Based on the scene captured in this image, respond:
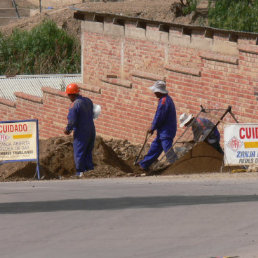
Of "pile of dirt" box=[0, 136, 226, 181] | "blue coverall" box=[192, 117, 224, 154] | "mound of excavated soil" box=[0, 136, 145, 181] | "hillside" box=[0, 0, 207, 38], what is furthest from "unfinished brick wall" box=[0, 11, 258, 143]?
"hillside" box=[0, 0, 207, 38]

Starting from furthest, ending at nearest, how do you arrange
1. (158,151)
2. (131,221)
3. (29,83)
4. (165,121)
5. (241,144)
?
1. (29,83)
2. (158,151)
3. (165,121)
4. (241,144)
5. (131,221)

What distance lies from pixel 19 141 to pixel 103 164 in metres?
2.21

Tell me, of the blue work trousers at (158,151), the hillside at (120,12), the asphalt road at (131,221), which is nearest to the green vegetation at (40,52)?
the hillside at (120,12)

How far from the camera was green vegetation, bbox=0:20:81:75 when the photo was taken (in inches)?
1398

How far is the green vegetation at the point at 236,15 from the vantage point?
2766 cm

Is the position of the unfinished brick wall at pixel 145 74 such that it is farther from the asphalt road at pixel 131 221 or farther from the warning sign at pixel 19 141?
the asphalt road at pixel 131 221

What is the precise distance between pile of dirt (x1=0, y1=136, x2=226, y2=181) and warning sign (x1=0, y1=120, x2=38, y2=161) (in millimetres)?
515

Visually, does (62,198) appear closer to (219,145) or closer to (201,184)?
(201,184)

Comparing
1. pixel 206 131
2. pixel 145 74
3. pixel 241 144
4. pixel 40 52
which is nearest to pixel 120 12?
pixel 40 52

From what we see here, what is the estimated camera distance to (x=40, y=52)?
36188mm

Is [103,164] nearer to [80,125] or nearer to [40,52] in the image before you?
[80,125]

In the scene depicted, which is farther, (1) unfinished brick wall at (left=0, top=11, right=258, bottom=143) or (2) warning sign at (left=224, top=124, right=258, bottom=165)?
(1) unfinished brick wall at (left=0, top=11, right=258, bottom=143)

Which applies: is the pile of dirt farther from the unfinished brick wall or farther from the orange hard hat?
the orange hard hat

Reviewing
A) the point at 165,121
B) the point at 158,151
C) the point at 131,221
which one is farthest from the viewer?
the point at 158,151
